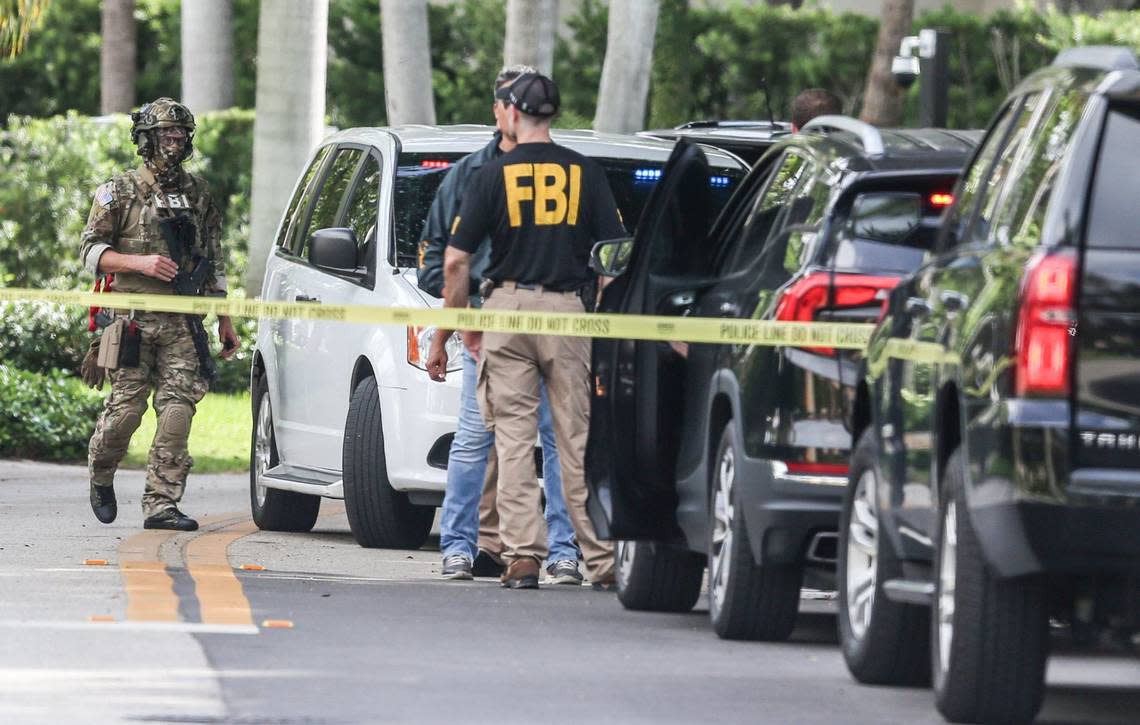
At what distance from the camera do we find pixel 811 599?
1047 centimetres

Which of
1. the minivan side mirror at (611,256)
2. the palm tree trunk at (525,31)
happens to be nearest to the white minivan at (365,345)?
the minivan side mirror at (611,256)

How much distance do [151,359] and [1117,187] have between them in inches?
276

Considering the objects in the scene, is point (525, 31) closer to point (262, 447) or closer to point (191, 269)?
point (262, 447)

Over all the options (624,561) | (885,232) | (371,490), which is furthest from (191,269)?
(885,232)

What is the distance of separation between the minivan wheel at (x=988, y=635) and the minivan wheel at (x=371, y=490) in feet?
16.7

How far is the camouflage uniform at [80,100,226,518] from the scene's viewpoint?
12.3m

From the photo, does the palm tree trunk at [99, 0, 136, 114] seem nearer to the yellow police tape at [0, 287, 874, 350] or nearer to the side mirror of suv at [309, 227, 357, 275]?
the yellow police tape at [0, 287, 874, 350]

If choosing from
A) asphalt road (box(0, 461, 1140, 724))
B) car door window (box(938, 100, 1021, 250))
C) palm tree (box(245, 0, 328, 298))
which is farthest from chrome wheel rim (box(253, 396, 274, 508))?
palm tree (box(245, 0, 328, 298))

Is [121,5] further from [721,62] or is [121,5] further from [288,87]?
[288,87]

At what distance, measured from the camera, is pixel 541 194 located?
10102mm

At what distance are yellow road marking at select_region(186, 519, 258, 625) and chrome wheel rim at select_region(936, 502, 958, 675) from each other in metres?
2.63

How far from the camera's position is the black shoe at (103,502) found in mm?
12484

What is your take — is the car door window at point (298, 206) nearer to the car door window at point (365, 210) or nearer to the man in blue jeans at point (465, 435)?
the car door window at point (365, 210)

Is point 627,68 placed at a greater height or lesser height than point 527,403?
greater
